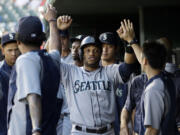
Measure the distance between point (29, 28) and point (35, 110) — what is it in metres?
0.78

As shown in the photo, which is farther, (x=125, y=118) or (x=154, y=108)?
(x=125, y=118)

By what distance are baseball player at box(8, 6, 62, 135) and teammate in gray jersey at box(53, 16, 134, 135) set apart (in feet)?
4.41

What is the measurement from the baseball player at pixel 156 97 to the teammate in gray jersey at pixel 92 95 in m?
0.98

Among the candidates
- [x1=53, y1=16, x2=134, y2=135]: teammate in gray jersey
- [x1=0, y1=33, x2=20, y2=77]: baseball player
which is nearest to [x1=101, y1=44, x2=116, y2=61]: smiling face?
[x1=53, y1=16, x2=134, y2=135]: teammate in gray jersey

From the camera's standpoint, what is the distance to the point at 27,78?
14.2ft

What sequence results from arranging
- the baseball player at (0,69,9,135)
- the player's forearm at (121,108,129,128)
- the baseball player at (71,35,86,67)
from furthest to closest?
1. the baseball player at (71,35,86,67)
2. the player's forearm at (121,108,129,128)
3. the baseball player at (0,69,9,135)

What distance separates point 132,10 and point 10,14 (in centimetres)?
5751

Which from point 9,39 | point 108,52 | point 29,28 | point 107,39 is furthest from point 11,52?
point 107,39

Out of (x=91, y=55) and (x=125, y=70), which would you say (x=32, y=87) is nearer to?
(x=125, y=70)

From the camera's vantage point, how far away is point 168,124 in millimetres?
4707

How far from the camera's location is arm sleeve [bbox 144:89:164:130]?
4.61m

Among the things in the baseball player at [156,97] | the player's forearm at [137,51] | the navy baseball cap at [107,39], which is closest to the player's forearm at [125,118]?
the player's forearm at [137,51]

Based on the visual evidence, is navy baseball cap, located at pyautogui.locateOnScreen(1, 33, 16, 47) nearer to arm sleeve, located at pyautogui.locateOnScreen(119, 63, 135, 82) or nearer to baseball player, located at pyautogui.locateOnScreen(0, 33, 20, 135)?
baseball player, located at pyautogui.locateOnScreen(0, 33, 20, 135)

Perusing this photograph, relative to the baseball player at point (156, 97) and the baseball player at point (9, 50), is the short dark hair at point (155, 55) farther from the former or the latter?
the baseball player at point (9, 50)
